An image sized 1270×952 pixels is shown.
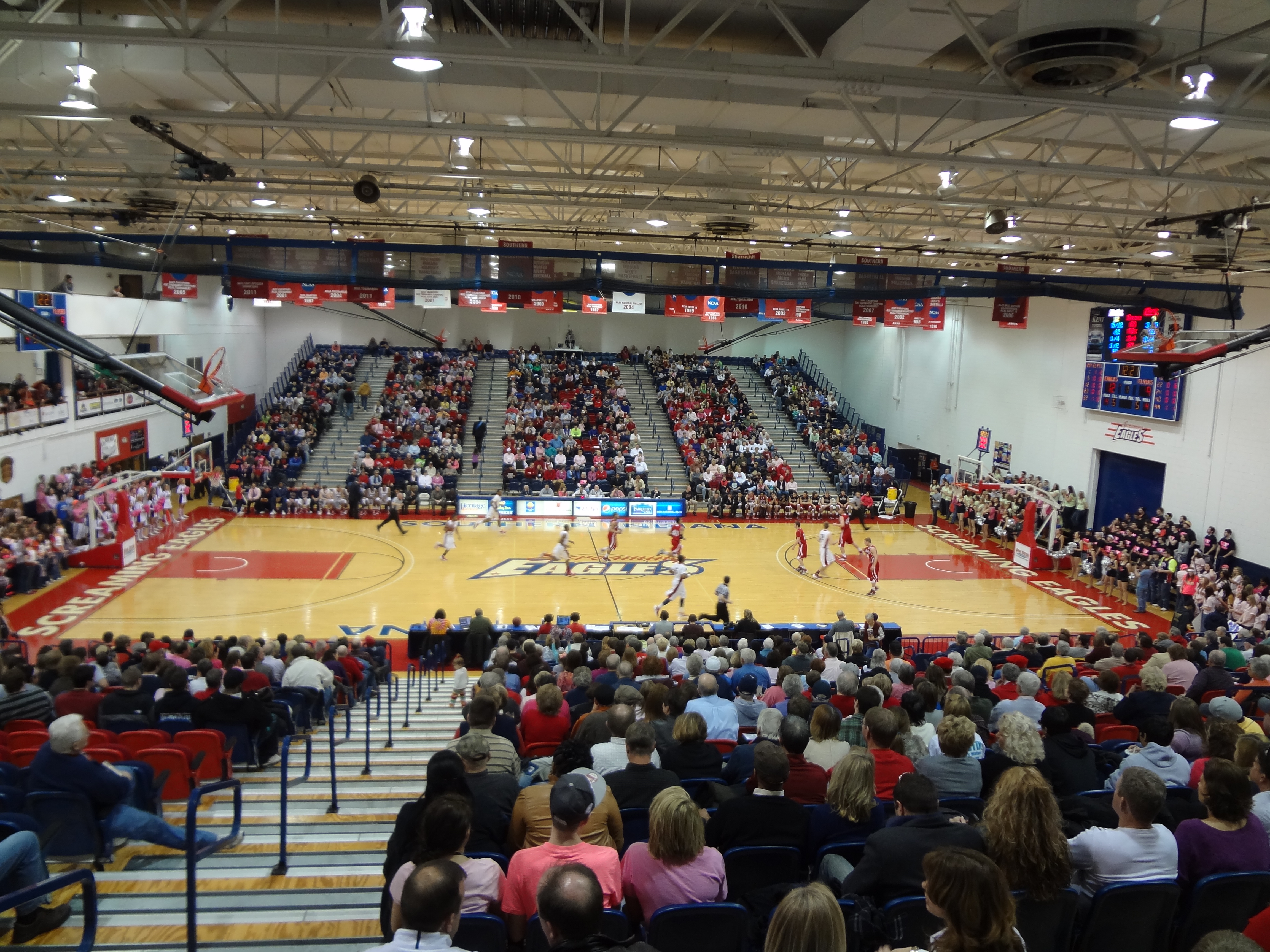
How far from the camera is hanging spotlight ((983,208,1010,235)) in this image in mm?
16359

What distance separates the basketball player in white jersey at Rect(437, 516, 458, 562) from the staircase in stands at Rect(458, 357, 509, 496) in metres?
5.43

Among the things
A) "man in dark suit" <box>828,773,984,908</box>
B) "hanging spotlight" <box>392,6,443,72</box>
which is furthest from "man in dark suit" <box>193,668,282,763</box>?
"hanging spotlight" <box>392,6,443,72</box>

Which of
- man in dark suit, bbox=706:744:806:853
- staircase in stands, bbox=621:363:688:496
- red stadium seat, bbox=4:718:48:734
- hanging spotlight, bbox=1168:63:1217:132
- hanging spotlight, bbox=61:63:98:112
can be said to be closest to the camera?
man in dark suit, bbox=706:744:806:853

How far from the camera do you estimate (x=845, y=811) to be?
465 cm

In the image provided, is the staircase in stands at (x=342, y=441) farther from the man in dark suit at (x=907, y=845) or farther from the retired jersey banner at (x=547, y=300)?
the man in dark suit at (x=907, y=845)

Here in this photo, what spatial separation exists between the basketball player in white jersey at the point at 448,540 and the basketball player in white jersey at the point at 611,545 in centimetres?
411

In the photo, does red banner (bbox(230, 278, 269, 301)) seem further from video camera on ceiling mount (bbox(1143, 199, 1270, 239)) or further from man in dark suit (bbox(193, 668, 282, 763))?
video camera on ceiling mount (bbox(1143, 199, 1270, 239))

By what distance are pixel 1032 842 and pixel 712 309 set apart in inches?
846

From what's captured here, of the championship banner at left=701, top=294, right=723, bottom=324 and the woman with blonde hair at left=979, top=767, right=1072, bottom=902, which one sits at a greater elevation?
the championship banner at left=701, top=294, right=723, bottom=324

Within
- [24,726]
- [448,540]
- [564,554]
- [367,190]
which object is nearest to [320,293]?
[448,540]

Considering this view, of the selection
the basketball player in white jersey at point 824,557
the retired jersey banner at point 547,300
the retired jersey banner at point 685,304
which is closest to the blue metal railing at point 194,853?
the basketball player in white jersey at point 824,557

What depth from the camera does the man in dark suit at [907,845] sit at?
384cm

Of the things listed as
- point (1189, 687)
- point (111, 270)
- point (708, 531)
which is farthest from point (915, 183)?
point (111, 270)

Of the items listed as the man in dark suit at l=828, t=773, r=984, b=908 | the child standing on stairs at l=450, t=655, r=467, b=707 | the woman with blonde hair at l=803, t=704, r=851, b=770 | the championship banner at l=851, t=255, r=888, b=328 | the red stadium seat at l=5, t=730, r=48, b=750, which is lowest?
the child standing on stairs at l=450, t=655, r=467, b=707
